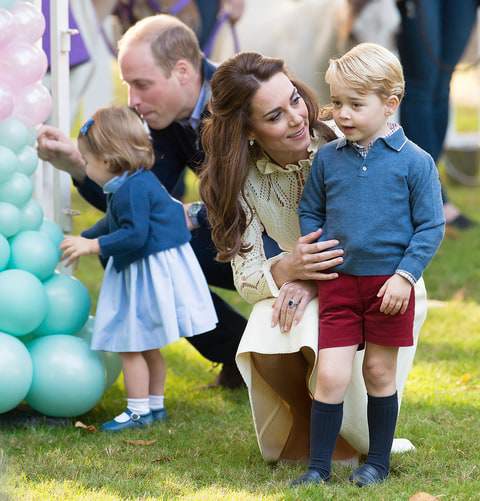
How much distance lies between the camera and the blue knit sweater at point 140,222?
3.66 m

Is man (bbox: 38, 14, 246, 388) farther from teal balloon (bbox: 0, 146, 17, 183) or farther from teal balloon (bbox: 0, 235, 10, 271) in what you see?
teal balloon (bbox: 0, 235, 10, 271)

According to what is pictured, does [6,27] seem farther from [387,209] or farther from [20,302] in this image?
[387,209]

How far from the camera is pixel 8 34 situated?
3547 millimetres

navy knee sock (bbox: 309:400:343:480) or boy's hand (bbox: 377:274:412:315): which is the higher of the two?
boy's hand (bbox: 377:274:412:315)

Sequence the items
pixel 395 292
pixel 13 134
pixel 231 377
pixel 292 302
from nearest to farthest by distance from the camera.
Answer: pixel 395 292, pixel 292 302, pixel 13 134, pixel 231 377

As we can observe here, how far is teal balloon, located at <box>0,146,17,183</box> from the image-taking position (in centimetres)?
355

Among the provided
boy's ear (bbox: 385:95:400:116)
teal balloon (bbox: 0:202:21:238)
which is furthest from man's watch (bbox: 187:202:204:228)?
boy's ear (bbox: 385:95:400:116)

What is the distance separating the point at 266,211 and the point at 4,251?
88cm

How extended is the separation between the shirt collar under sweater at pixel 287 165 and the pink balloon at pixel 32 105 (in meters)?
0.83

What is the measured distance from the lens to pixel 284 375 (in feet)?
10.9

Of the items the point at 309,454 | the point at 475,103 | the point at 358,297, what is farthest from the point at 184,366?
the point at 475,103

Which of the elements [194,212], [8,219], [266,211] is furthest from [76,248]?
[266,211]

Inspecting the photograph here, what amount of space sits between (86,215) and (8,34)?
14.3 feet

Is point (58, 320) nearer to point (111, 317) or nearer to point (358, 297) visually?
point (111, 317)
